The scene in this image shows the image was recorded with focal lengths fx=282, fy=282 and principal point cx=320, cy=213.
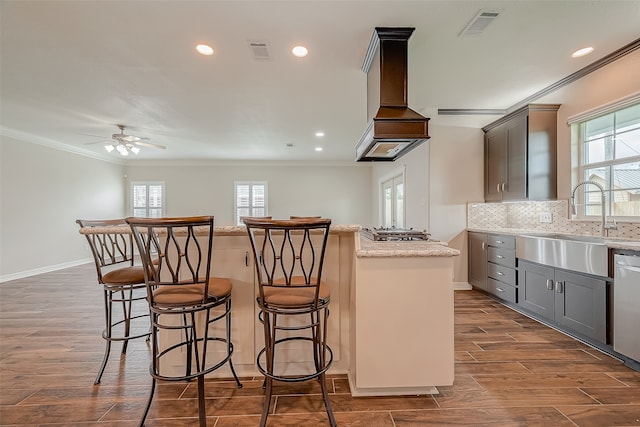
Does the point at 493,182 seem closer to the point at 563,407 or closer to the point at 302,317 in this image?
the point at 563,407

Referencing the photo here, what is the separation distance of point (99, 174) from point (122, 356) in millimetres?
6185

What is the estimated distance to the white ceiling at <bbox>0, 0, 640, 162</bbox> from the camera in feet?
6.62

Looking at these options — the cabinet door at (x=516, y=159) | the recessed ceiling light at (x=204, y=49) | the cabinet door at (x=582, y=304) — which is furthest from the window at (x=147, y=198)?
the cabinet door at (x=582, y=304)

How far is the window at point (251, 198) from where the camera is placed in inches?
306

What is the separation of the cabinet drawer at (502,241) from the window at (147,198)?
766 centimetres

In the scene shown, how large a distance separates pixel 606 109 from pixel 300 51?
3.05m

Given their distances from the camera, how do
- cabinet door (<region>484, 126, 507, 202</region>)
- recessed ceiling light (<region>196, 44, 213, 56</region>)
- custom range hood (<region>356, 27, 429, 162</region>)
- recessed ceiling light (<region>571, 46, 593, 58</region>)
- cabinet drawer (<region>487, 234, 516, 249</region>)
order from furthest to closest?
1. cabinet door (<region>484, 126, 507, 202</region>)
2. cabinet drawer (<region>487, 234, 516, 249</region>)
3. recessed ceiling light (<region>571, 46, 593, 58</region>)
4. recessed ceiling light (<region>196, 44, 213, 56</region>)
5. custom range hood (<region>356, 27, 429, 162</region>)

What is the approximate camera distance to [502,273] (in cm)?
348

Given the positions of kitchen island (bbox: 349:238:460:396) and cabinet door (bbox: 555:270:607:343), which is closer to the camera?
kitchen island (bbox: 349:238:460:396)

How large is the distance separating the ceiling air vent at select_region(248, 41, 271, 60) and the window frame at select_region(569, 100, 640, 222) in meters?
3.33

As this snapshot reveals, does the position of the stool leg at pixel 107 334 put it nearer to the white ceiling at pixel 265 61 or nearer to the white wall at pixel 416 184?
the white ceiling at pixel 265 61

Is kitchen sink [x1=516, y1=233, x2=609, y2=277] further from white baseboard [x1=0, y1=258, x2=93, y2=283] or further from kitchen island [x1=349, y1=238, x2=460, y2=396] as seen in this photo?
white baseboard [x1=0, y1=258, x2=93, y2=283]

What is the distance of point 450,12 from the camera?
2029 mm

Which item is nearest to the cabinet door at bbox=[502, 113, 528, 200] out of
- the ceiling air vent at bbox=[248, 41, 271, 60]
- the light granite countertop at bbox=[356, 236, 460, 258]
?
the light granite countertop at bbox=[356, 236, 460, 258]
